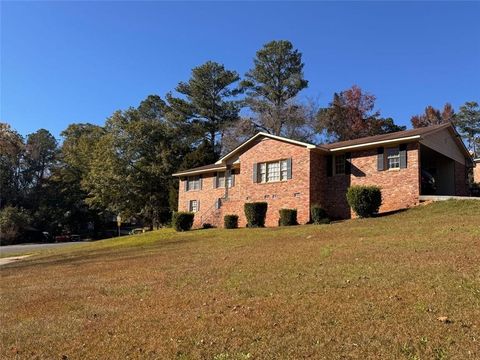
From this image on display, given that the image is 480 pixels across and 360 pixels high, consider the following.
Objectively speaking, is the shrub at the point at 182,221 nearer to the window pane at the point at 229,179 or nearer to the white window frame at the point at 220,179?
the window pane at the point at 229,179

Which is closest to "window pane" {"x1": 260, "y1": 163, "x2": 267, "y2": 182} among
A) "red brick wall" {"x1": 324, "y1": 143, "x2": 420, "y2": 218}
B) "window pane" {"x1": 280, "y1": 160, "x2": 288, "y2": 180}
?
"window pane" {"x1": 280, "y1": 160, "x2": 288, "y2": 180}

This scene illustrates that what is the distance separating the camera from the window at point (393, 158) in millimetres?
22562

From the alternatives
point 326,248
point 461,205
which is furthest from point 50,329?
→ point 461,205

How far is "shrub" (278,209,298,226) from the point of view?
928 inches

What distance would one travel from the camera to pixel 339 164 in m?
25.1

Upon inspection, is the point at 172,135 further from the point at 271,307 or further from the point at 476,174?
the point at 271,307

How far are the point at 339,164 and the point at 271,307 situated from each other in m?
19.2

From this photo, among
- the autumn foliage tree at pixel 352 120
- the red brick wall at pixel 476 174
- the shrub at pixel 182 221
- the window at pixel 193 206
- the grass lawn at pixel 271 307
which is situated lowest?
the grass lawn at pixel 271 307

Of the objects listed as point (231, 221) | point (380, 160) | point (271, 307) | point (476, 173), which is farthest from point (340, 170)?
point (271, 307)

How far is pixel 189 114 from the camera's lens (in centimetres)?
5041

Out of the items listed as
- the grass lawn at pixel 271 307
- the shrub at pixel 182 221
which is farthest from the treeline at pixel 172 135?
the grass lawn at pixel 271 307

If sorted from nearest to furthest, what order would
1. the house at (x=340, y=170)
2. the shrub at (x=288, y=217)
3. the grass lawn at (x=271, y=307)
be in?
the grass lawn at (x=271, y=307), the house at (x=340, y=170), the shrub at (x=288, y=217)

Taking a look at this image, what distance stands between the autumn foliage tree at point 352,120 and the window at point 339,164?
68.1 feet

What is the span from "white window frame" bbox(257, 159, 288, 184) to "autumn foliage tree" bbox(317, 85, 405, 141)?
794 inches
